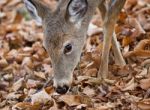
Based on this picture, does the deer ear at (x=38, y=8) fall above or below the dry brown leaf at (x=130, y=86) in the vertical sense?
above

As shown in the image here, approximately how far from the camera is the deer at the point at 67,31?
589cm

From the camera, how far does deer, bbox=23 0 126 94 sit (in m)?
5.89

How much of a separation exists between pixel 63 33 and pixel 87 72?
71cm

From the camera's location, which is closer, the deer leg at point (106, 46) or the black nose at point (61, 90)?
the black nose at point (61, 90)

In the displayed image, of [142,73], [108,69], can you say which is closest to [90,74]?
[108,69]

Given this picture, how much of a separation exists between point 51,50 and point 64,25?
0.34 meters

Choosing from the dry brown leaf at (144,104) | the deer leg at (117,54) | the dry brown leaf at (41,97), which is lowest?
the dry brown leaf at (144,104)

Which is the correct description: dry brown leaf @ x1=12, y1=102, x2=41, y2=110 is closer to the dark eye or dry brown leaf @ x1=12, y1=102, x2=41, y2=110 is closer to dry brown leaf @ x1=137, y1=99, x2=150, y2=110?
the dark eye

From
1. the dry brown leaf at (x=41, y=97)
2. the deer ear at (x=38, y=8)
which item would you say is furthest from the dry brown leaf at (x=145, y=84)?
the deer ear at (x=38, y=8)

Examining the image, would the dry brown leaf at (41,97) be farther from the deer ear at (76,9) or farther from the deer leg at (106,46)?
the deer ear at (76,9)

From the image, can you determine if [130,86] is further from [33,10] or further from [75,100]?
[33,10]

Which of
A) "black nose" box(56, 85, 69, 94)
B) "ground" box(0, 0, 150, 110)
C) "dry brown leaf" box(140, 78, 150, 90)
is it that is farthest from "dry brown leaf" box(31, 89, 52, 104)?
"dry brown leaf" box(140, 78, 150, 90)

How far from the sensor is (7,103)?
20.6 ft

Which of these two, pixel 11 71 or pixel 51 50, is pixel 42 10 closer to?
pixel 51 50
